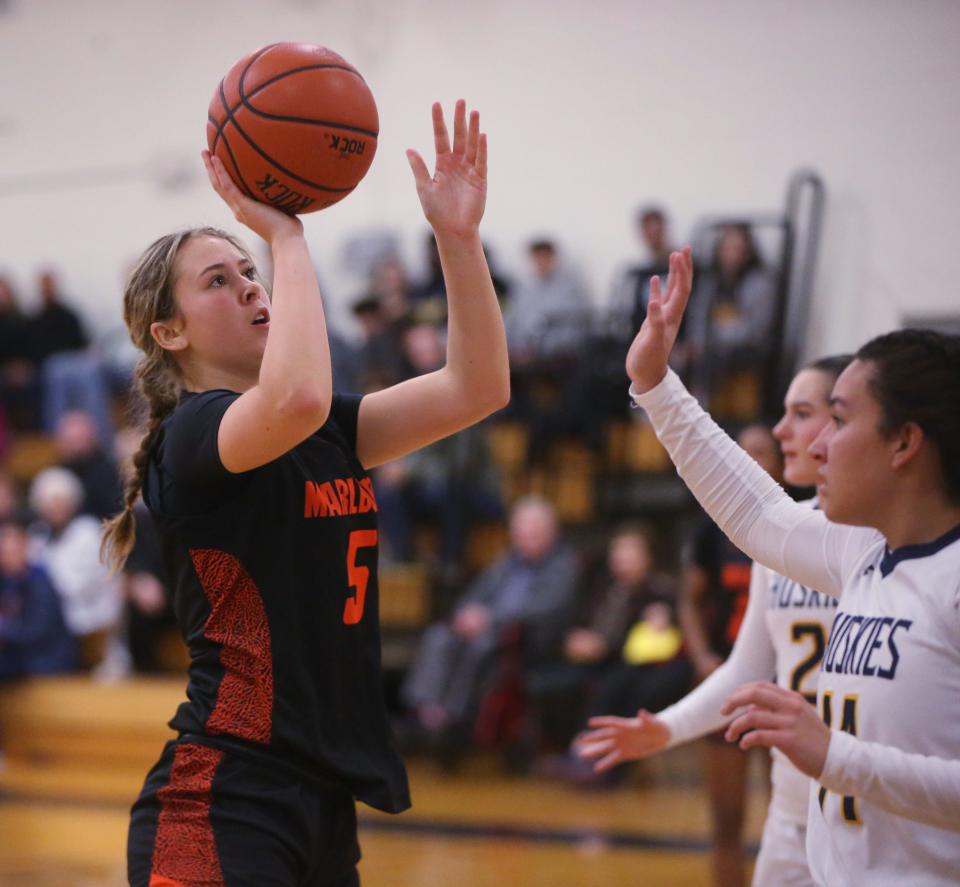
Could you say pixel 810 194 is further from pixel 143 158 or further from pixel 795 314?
pixel 143 158

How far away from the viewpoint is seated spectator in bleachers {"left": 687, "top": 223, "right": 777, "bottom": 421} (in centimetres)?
904

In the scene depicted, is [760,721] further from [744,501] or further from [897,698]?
[744,501]

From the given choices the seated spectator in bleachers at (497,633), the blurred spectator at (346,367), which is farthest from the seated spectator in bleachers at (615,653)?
the blurred spectator at (346,367)

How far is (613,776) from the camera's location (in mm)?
7730

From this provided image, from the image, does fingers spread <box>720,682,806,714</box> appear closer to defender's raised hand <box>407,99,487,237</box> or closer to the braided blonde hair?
defender's raised hand <box>407,99,487,237</box>

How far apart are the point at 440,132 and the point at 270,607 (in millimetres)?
900

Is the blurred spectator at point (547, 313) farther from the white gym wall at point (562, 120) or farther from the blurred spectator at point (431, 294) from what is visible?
the blurred spectator at point (431, 294)

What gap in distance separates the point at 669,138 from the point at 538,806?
5159mm

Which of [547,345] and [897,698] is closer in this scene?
[897,698]

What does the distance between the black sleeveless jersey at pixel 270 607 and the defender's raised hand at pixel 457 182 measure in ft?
1.65

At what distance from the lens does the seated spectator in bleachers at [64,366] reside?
11.2 m

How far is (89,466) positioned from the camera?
10.2 m

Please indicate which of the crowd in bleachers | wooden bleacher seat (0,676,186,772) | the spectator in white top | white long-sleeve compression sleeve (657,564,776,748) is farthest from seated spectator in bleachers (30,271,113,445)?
white long-sleeve compression sleeve (657,564,776,748)

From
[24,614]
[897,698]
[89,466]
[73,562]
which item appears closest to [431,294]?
[89,466]
